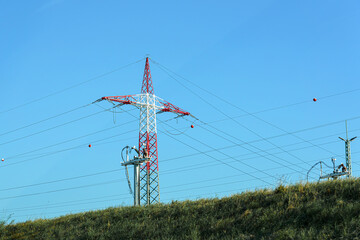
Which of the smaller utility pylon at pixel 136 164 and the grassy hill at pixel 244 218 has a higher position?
the smaller utility pylon at pixel 136 164

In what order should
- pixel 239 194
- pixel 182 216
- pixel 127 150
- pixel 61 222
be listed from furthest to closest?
pixel 127 150, pixel 61 222, pixel 239 194, pixel 182 216

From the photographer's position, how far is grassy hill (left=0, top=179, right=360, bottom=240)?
43.4 feet

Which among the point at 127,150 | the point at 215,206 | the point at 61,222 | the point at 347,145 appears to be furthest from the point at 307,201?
the point at 347,145

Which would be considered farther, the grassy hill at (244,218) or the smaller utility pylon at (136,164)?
the smaller utility pylon at (136,164)

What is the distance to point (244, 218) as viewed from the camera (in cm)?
1499

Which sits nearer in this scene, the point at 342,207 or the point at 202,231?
the point at 342,207

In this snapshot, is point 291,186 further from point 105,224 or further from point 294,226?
point 105,224

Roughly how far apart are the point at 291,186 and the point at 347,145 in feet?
105

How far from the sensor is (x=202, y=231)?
14.9 meters

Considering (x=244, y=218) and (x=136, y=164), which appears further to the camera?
(x=136, y=164)

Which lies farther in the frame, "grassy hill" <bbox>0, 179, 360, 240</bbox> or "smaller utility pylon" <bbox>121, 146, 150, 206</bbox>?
"smaller utility pylon" <bbox>121, 146, 150, 206</bbox>

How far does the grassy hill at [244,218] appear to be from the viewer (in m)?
13.2

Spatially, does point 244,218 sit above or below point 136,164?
below

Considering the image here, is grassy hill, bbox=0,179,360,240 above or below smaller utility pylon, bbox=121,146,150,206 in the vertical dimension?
below
